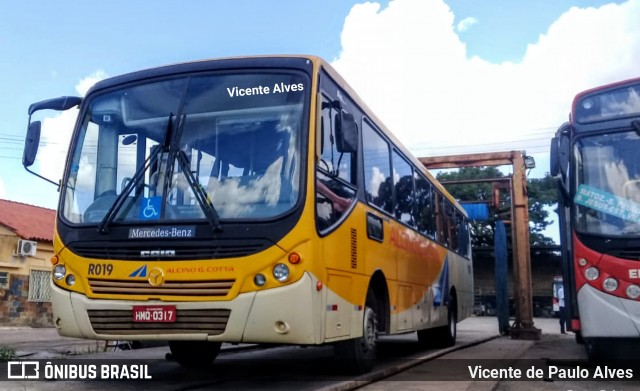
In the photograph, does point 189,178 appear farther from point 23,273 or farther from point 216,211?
point 23,273

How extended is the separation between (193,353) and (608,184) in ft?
17.7

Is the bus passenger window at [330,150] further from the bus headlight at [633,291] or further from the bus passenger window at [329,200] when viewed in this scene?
the bus headlight at [633,291]

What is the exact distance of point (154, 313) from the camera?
571 centimetres

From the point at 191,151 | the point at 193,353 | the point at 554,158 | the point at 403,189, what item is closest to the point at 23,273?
the point at 193,353

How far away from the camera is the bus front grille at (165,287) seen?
563cm

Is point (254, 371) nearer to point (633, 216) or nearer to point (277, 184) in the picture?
point (277, 184)

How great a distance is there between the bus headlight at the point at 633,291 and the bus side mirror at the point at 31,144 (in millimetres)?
6451

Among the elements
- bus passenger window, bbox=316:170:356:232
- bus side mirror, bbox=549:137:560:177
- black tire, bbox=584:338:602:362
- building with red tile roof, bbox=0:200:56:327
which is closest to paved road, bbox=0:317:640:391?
black tire, bbox=584:338:602:362

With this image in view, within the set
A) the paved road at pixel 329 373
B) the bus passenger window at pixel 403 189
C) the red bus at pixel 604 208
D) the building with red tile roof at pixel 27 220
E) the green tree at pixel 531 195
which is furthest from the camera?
the green tree at pixel 531 195

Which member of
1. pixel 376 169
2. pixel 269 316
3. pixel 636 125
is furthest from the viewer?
pixel 376 169

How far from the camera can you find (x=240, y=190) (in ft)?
19.2

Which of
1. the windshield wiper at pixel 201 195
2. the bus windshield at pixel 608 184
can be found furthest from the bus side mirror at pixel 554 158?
the windshield wiper at pixel 201 195

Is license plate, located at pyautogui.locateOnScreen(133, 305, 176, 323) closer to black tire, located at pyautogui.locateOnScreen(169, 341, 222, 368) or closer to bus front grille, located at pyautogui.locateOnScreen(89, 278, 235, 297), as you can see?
bus front grille, located at pyautogui.locateOnScreen(89, 278, 235, 297)

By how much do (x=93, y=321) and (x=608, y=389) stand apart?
17.3 ft
